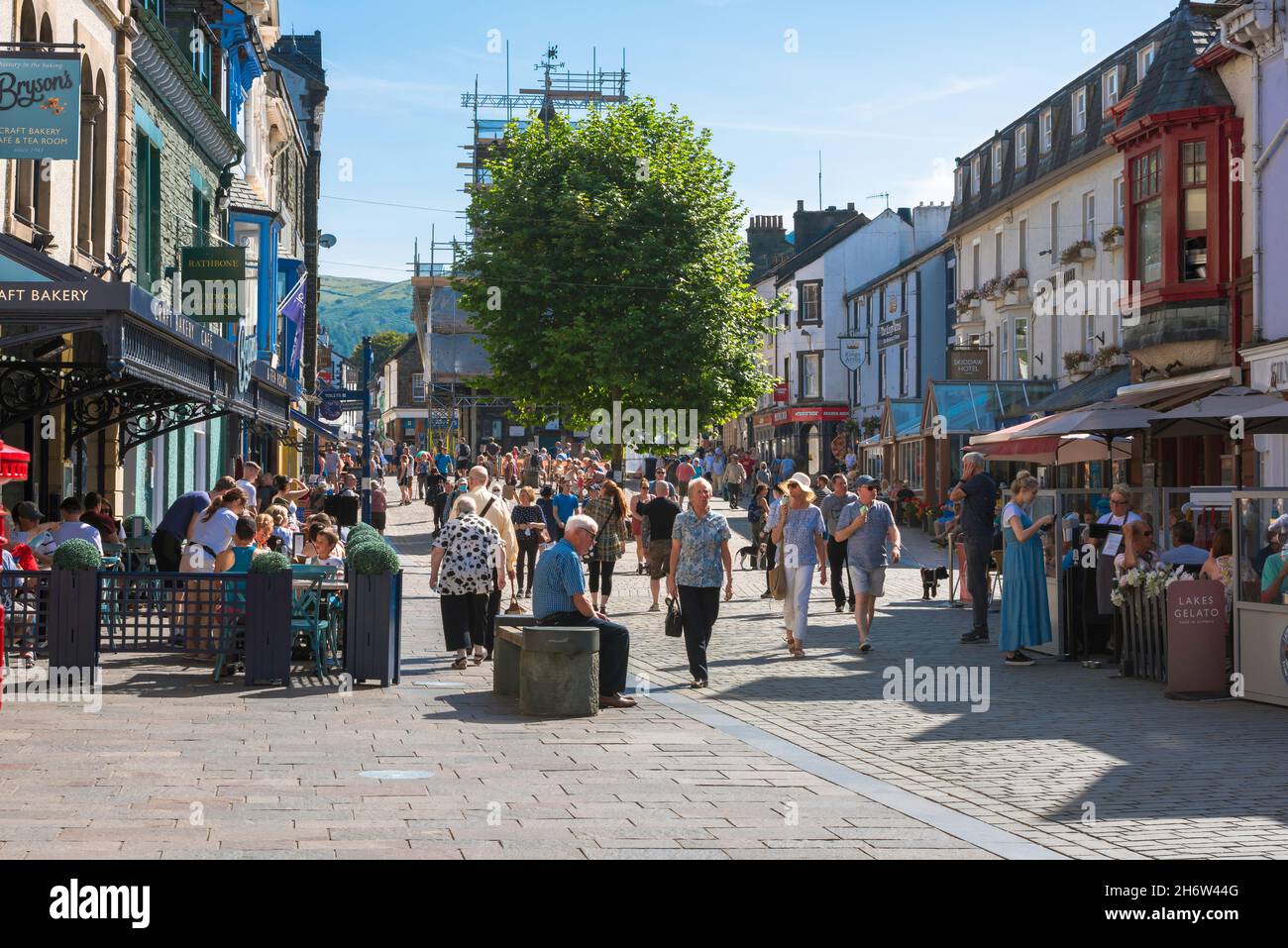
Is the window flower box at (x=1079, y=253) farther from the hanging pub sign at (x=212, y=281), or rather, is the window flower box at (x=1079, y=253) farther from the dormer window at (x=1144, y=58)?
the hanging pub sign at (x=212, y=281)

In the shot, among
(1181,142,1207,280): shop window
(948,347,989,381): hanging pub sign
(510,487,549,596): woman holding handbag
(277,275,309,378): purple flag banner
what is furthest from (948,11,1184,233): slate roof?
(277,275,309,378): purple flag banner

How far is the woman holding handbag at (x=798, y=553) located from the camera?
632 inches

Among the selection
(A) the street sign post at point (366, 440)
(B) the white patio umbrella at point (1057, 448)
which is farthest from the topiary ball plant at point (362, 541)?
(A) the street sign post at point (366, 440)

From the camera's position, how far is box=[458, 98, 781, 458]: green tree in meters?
42.0

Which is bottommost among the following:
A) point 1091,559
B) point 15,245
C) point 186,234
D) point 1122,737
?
point 1122,737

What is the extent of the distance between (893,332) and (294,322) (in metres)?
27.0

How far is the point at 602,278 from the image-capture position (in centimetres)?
4231

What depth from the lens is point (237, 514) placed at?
15.4m

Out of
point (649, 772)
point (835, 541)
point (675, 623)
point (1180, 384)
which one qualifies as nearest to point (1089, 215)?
point (1180, 384)

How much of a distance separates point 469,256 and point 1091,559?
96.5 ft

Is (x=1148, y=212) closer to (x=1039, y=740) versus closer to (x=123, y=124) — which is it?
Answer: (x=123, y=124)

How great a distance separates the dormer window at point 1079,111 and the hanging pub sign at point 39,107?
29.1m
